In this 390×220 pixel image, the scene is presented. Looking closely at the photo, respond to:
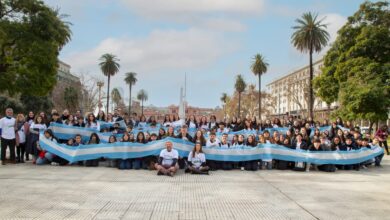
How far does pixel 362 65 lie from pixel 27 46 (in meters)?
27.6

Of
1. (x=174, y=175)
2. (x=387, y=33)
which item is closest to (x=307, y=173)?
(x=174, y=175)

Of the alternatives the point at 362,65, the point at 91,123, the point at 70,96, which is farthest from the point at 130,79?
the point at 91,123

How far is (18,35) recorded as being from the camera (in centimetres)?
2069

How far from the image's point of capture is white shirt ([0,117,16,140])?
1212 cm

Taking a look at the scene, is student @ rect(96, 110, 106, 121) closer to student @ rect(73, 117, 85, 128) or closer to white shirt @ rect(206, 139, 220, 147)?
student @ rect(73, 117, 85, 128)

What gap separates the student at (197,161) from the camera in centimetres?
1150

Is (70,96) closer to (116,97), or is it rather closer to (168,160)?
(116,97)

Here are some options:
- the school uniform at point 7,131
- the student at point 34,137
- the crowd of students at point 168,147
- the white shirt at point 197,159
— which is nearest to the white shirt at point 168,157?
the crowd of students at point 168,147

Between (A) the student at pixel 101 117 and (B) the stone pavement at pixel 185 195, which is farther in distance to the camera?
(A) the student at pixel 101 117

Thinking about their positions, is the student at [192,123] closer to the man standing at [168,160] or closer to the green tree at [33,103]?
the man standing at [168,160]

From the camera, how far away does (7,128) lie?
12.2m

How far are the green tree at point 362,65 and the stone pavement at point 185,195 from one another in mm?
21401

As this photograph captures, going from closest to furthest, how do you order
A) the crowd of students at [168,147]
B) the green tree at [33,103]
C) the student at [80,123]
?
the crowd of students at [168,147] → the student at [80,123] → the green tree at [33,103]

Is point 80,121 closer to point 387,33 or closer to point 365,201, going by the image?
point 365,201
